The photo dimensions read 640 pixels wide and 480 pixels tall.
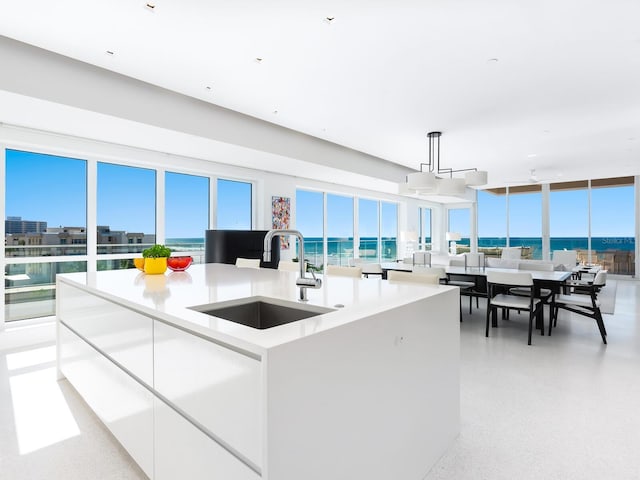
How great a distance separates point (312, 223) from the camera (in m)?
8.42

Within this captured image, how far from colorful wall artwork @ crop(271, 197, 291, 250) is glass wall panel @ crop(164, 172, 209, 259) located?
1.26m

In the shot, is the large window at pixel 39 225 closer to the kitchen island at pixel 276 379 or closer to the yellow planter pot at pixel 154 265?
the yellow planter pot at pixel 154 265

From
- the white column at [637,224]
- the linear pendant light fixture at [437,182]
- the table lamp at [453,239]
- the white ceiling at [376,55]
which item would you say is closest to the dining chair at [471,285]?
the linear pendant light fixture at [437,182]

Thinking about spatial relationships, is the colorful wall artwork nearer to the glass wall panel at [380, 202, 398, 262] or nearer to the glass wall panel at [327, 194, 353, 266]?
the glass wall panel at [327, 194, 353, 266]

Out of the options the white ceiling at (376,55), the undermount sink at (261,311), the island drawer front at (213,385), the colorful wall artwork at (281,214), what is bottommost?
the island drawer front at (213,385)

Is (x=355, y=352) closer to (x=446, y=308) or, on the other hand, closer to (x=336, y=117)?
(x=446, y=308)

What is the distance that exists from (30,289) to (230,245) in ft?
8.23

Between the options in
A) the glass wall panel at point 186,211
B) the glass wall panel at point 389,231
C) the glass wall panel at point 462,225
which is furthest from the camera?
the glass wall panel at point 462,225

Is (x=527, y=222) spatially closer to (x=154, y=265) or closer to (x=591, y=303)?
(x=591, y=303)

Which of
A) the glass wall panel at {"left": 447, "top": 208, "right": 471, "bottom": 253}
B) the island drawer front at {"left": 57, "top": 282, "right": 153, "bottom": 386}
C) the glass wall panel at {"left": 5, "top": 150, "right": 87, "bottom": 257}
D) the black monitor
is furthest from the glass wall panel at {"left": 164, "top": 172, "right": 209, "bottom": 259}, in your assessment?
the glass wall panel at {"left": 447, "top": 208, "right": 471, "bottom": 253}

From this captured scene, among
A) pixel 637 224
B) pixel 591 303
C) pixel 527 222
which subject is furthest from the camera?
pixel 527 222

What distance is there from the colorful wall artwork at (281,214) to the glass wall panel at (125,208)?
2.17 m

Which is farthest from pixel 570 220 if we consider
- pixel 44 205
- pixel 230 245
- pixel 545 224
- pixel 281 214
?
pixel 44 205

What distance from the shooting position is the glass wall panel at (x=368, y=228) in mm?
9633
